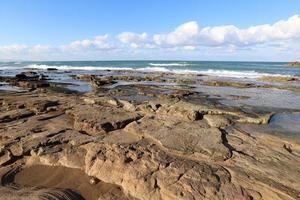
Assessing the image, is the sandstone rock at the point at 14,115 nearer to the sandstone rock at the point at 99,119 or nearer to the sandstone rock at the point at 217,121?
the sandstone rock at the point at 99,119

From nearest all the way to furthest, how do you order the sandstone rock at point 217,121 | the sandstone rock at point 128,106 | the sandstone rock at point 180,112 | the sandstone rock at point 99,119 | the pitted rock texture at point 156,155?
the pitted rock texture at point 156,155 < the sandstone rock at point 99,119 < the sandstone rock at point 217,121 < the sandstone rock at point 180,112 < the sandstone rock at point 128,106

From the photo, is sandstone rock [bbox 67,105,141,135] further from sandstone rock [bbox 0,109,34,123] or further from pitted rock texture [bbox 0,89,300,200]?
sandstone rock [bbox 0,109,34,123]

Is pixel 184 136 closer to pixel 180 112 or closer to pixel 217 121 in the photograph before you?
pixel 217 121

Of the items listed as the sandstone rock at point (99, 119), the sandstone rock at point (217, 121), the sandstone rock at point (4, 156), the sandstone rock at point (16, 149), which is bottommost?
the sandstone rock at point (4, 156)

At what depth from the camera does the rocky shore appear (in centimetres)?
444

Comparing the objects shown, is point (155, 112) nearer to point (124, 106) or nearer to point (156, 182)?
point (124, 106)

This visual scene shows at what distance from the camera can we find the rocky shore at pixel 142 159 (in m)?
4.44

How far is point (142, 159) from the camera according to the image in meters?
5.19

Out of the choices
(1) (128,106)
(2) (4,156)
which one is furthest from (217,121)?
(2) (4,156)

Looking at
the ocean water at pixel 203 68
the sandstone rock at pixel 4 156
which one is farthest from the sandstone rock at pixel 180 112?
the ocean water at pixel 203 68

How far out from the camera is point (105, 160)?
17.4ft

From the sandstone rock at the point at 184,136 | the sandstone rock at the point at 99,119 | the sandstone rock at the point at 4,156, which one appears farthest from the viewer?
the sandstone rock at the point at 99,119

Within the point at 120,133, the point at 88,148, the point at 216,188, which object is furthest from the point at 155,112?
the point at 216,188

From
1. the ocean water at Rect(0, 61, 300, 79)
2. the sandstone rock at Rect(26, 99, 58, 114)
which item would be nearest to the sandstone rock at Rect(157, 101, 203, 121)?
the sandstone rock at Rect(26, 99, 58, 114)
